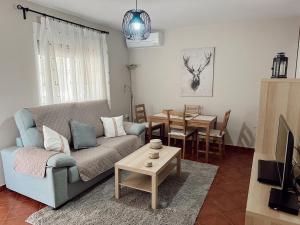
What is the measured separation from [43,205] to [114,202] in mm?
787

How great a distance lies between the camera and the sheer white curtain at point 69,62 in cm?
Result: 304

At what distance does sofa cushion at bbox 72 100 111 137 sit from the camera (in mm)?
3334

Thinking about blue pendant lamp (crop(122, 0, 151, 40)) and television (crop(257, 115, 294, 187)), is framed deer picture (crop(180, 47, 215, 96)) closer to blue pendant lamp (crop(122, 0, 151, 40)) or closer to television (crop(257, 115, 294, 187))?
blue pendant lamp (crop(122, 0, 151, 40))

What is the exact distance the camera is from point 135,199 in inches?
97.0

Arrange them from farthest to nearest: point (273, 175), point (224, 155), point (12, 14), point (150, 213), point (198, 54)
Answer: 1. point (198, 54)
2. point (224, 155)
3. point (12, 14)
4. point (150, 213)
5. point (273, 175)

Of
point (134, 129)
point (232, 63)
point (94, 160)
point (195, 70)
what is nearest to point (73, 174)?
point (94, 160)

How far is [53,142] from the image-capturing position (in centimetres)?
257

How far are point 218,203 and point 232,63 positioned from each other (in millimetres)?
2633

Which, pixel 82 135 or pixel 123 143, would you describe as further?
pixel 123 143

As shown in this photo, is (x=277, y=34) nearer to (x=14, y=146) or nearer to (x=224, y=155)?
(x=224, y=155)

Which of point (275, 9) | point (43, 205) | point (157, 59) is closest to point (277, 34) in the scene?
point (275, 9)

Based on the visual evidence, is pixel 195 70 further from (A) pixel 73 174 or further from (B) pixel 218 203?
(A) pixel 73 174

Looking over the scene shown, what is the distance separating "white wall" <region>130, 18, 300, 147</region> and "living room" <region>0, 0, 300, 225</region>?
0.06ft

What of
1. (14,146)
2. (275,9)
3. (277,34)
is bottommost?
(14,146)
